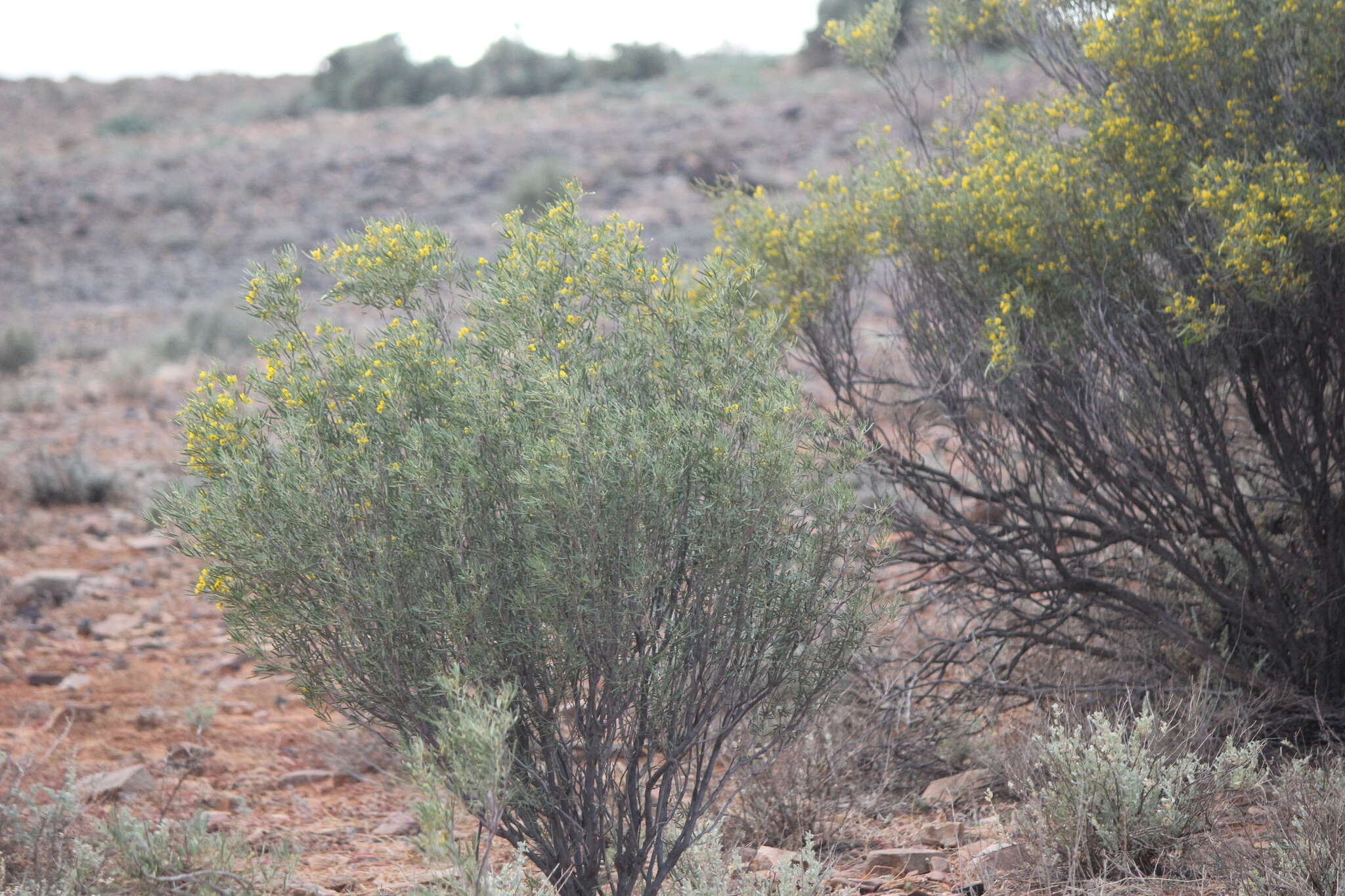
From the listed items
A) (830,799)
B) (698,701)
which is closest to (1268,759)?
(830,799)

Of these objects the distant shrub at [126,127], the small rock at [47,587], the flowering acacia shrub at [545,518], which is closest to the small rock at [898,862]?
the flowering acacia shrub at [545,518]

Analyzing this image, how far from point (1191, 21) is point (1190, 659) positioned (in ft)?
7.81

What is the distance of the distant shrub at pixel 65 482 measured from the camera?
888 cm

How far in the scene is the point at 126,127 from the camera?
35.9 meters

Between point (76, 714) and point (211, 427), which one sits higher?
point (211, 427)

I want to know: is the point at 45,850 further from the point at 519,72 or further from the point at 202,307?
Result: the point at 519,72

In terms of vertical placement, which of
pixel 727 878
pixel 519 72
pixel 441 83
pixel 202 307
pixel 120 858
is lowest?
pixel 727 878

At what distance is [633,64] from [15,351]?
87.0ft

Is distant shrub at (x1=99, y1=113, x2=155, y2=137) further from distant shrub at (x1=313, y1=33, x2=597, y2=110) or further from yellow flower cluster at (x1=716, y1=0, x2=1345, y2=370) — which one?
yellow flower cluster at (x1=716, y1=0, x2=1345, y2=370)

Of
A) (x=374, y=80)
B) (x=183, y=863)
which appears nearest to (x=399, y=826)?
(x=183, y=863)

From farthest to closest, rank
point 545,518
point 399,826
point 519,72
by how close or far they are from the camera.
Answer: point 519,72
point 399,826
point 545,518

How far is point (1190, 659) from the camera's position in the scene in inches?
173

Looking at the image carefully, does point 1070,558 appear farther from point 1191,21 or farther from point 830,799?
point 1191,21

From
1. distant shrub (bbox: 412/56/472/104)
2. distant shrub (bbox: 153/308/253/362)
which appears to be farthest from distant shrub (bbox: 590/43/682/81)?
distant shrub (bbox: 153/308/253/362)
